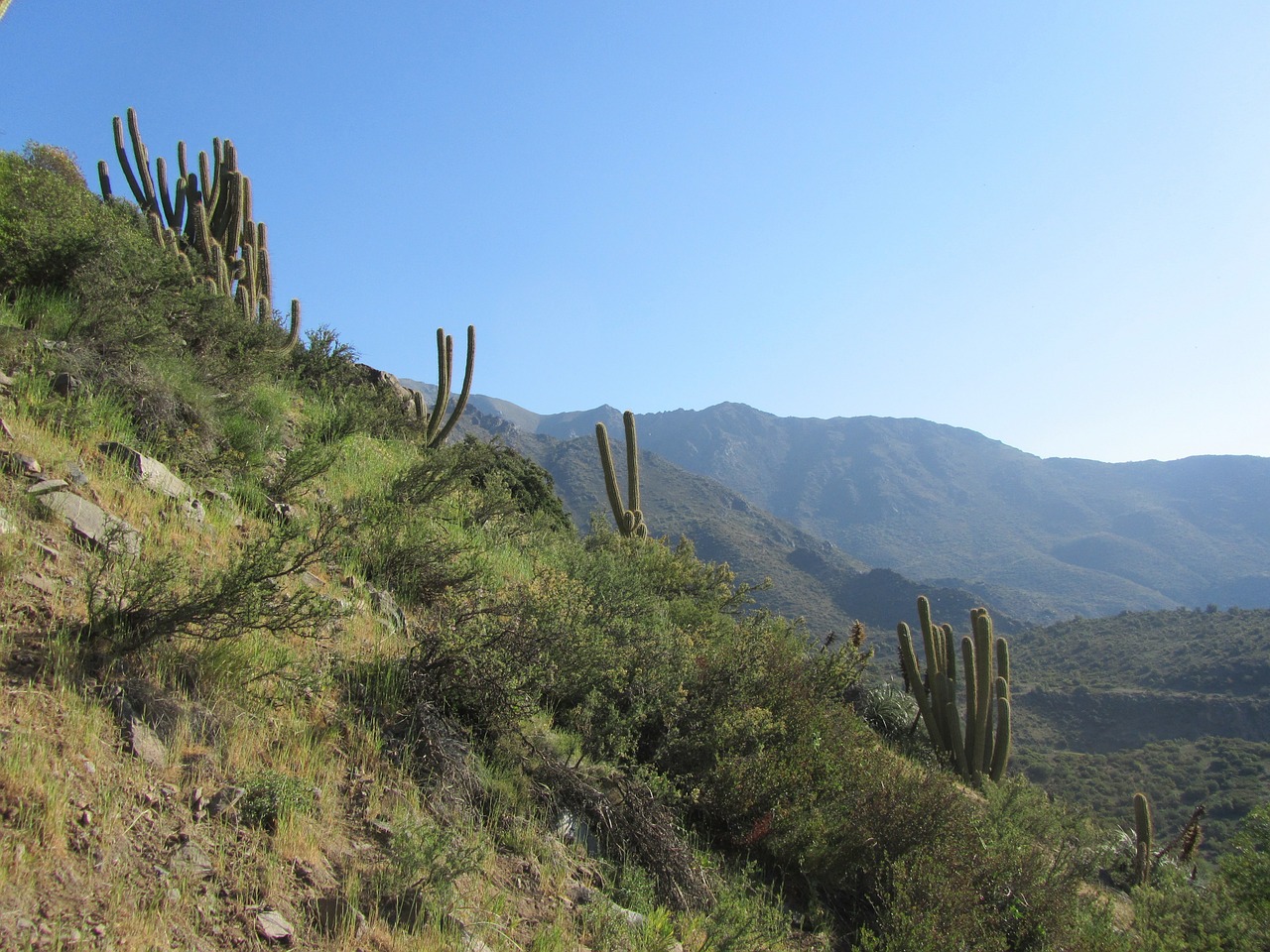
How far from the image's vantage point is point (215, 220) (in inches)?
652

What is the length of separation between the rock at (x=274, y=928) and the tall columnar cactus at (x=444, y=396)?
533 inches

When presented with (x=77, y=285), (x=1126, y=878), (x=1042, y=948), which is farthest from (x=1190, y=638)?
(x=77, y=285)

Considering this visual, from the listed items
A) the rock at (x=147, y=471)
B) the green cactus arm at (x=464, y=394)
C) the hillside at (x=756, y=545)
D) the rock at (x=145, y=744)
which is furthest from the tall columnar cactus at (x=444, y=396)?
the hillside at (x=756, y=545)

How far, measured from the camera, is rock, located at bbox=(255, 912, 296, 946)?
267 centimetres

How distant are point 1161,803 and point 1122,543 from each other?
15882cm

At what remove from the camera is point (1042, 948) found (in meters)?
5.14

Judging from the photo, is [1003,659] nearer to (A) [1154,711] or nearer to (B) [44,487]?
(B) [44,487]

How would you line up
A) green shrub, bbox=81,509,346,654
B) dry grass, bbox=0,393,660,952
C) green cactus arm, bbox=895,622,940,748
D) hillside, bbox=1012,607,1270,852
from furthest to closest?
hillside, bbox=1012,607,1270,852, green cactus arm, bbox=895,622,940,748, green shrub, bbox=81,509,346,654, dry grass, bbox=0,393,660,952

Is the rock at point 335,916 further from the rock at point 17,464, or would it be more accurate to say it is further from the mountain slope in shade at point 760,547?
the mountain slope in shade at point 760,547

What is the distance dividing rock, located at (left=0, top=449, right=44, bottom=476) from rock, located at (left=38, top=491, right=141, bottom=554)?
0.26m

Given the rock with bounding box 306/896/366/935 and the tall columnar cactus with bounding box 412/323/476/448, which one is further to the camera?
the tall columnar cactus with bounding box 412/323/476/448

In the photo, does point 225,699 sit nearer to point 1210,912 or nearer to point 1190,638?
point 1210,912

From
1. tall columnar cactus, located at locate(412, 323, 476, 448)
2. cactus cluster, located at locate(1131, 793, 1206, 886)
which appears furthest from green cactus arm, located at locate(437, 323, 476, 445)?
cactus cluster, located at locate(1131, 793, 1206, 886)

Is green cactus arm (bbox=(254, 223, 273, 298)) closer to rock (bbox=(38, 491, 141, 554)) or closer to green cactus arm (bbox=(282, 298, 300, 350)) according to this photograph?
green cactus arm (bbox=(282, 298, 300, 350))
